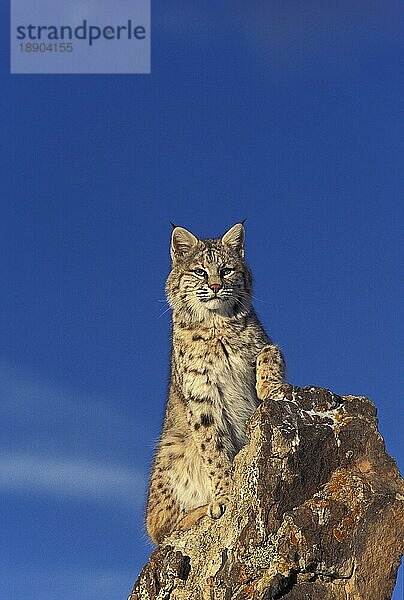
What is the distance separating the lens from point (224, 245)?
51.3 feet

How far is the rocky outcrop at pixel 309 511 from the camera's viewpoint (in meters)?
11.8

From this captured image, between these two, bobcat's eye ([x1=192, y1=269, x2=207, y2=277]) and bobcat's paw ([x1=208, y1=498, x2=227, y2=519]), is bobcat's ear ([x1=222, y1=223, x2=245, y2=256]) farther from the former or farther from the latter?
bobcat's paw ([x1=208, y1=498, x2=227, y2=519])

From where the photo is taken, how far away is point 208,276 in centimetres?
1520

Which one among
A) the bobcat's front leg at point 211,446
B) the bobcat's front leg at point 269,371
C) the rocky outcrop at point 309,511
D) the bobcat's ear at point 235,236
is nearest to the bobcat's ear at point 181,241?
the bobcat's ear at point 235,236

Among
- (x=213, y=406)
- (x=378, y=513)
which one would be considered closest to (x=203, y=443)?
(x=213, y=406)

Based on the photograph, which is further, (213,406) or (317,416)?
(213,406)

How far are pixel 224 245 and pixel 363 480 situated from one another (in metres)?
5.12

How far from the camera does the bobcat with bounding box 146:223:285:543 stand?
14562mm

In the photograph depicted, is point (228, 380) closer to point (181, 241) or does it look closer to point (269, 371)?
point (269, 371)

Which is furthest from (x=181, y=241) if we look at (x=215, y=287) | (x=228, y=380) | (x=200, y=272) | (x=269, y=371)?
(x=269, y=371)

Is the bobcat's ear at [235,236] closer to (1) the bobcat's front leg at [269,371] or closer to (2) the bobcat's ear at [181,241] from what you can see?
(2) the bobcat's ear at [181,241]

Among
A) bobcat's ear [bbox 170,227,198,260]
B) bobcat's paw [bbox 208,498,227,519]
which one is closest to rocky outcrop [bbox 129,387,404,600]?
bobcat's paw [bbox 208,498,227,519]

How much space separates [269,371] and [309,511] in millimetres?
3009

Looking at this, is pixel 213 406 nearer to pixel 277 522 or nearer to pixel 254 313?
pixel 254 313
